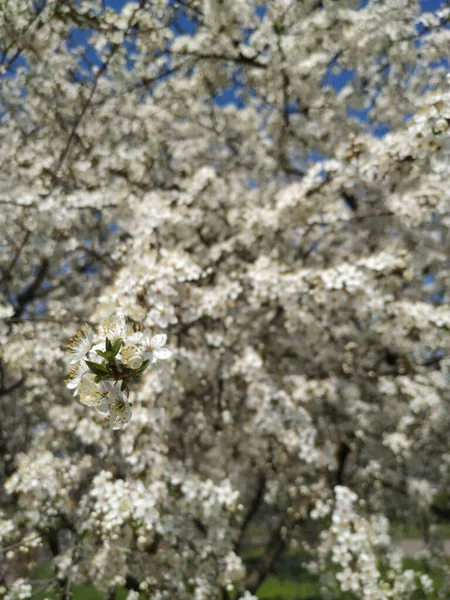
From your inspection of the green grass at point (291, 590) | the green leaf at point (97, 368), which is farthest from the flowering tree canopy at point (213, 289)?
the green grass at point (291, 590)

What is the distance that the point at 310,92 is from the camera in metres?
5.93

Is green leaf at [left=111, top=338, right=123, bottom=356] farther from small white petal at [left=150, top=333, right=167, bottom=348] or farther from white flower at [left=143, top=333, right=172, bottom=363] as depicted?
small white petal at [left=150, top=333, right=167, bottom=348]

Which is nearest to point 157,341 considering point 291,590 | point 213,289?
Result: point 213,289

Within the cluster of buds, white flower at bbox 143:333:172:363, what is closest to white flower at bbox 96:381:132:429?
the cluster of buds

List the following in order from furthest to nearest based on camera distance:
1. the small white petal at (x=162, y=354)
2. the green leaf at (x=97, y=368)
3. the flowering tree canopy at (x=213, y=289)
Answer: the flowering tree canopy at (x=213, y=289), the small white petal at (x=162, y=354), the green leaf at (x=97, y=368)

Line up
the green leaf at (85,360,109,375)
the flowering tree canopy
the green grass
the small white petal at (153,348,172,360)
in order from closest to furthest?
the green leaf at (85,360,109,375)
the small white petal at (153,348,172,360)
the flowering tree canopy
the green grass

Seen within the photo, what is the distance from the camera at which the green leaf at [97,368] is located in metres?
1.76

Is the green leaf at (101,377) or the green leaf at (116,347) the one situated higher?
the green leaf at (116,347)

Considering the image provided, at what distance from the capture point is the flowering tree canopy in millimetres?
3471

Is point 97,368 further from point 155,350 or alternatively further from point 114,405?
point 155,350

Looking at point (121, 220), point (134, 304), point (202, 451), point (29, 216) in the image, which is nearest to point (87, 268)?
point (121, 220)

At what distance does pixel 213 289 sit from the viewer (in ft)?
14.5

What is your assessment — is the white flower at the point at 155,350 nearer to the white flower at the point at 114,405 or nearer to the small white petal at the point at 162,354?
the small white petal at the point at 162,354

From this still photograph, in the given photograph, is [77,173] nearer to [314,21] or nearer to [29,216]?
[29,216]
